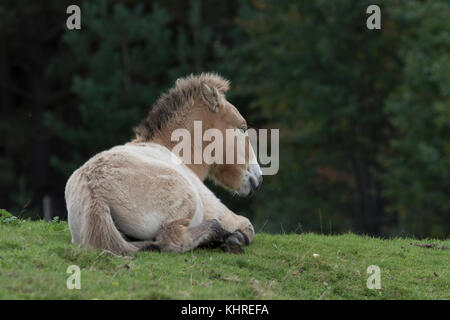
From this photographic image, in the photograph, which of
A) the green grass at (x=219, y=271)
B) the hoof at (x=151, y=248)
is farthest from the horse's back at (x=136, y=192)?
the green grass at (x=219, y=271)

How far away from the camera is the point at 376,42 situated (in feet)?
100

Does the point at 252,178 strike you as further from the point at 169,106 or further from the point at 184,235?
the point at 184,235

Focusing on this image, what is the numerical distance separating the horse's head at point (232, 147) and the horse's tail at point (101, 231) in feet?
8.10

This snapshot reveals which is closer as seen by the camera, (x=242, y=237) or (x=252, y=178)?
(x=242, y=237)

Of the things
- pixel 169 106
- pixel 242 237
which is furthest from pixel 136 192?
pixel 169 106

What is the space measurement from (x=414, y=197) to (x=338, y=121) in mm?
5732

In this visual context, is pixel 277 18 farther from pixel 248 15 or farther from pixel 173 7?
pixel 173 7

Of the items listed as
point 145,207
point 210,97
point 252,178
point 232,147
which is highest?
point 210,97

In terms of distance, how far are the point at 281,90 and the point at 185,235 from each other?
25785 mm

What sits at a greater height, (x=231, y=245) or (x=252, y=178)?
(x=252, y=178)

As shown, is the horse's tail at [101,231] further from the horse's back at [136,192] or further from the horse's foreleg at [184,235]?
the horse's foreleg at [184,235]

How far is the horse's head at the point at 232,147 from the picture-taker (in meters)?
9.13

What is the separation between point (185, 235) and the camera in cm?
755

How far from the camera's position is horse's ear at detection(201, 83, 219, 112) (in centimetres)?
908
